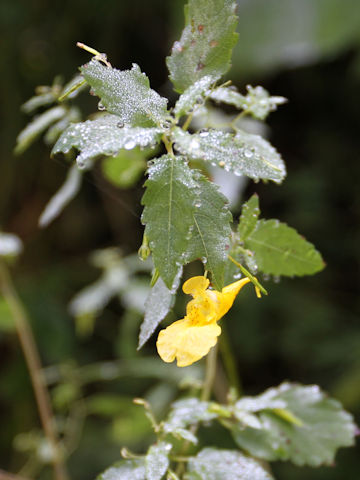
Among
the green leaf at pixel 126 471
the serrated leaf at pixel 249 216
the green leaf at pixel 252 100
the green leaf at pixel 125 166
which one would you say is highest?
the green leaf at pixel 125 166

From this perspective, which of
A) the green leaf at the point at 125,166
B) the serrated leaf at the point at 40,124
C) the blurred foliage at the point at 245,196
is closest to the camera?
the serrated leaf at the point at 40,124

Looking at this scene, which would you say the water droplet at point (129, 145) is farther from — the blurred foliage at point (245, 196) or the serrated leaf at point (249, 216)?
the blurred foliage at point (245, 196)

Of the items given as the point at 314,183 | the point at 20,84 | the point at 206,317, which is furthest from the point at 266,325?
the point at 206,317

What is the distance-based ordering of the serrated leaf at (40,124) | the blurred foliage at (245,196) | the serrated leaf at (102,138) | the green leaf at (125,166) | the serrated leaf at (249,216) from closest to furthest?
the serrated leaf at (102,138) < the serrated leaf at (249,216) < the serrated leaf at (40,124) < the green leaf at (125,166) < the blurred foliage at (245,196)

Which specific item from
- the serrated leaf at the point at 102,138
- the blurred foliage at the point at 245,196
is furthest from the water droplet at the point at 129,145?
the blurred foliage at the point at 245,196

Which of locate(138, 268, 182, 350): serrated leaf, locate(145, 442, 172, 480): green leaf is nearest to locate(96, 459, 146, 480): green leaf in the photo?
locate(145, 442, 172, 480): green leaf

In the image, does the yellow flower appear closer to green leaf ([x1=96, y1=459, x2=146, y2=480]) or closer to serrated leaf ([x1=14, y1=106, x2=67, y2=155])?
green leaf ([x1=96, y1=459, x2=146, y2=480])

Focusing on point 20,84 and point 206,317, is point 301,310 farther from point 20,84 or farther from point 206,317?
point 206,317
